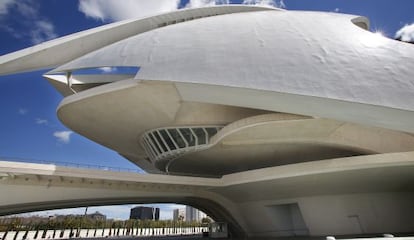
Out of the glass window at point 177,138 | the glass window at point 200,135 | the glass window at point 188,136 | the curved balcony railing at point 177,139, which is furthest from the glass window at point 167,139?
the glass window at point 200,135

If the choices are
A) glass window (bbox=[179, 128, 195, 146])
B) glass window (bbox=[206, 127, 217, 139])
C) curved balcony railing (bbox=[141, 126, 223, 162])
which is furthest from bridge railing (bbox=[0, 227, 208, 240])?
glass window (bbox=[206, 127, 217, 139])

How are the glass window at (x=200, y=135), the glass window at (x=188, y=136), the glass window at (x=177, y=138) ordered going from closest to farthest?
the glass window at (x=200, y=135), the glass window at (x=188, y=136), the glass window at (x=177, y=138)

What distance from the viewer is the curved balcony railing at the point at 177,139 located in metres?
19.6

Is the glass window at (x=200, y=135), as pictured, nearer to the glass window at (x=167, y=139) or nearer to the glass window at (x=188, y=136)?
the glass window at (x=188, y=136)

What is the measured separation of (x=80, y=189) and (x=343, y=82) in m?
13.9

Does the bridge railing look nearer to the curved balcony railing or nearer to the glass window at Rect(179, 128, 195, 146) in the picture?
the curved balcony railing

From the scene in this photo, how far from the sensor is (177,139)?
67.6 feet

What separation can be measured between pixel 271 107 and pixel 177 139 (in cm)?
951

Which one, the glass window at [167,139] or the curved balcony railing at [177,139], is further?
the glass window at [167,139]

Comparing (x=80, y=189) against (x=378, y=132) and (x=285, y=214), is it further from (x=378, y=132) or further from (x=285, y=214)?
(x=378, y=132)

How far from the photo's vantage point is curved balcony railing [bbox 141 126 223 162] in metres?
19.6

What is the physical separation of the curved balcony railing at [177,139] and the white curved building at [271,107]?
0.10 m

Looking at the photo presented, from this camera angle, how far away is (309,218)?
701 inches

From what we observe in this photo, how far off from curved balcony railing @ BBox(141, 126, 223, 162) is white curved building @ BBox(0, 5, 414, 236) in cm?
10
